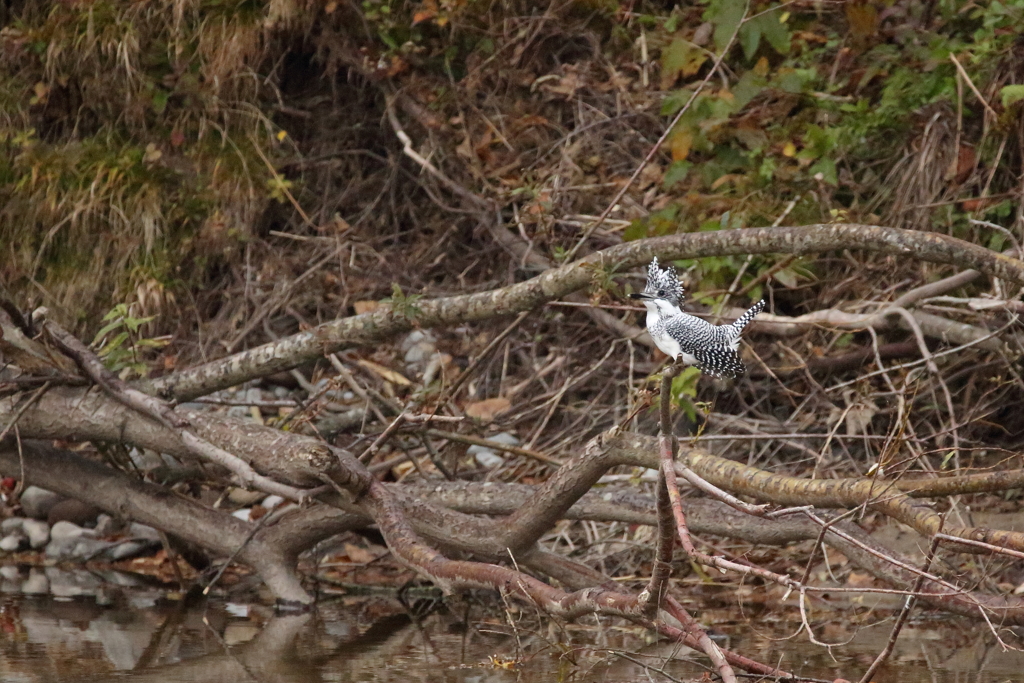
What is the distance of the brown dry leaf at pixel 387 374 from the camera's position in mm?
5887

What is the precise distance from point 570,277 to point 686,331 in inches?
22.9

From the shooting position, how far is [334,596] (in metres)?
5.03

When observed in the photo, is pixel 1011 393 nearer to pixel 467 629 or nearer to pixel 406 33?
pixel 467 629

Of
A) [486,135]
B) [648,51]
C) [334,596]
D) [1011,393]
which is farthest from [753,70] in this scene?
[334,596]

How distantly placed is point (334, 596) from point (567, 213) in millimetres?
2222

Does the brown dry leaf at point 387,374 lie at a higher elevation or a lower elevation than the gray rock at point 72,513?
higher

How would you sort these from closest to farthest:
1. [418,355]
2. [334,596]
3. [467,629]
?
[467,629]
[334,596]
[418,355]

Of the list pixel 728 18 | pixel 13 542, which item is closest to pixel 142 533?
pixel 13 542

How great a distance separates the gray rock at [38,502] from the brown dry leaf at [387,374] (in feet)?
5.16

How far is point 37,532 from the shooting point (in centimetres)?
570

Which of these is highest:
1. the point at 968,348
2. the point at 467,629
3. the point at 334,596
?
the point at 968,348

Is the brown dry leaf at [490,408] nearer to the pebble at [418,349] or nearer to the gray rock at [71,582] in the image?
the pebble at [418,349]

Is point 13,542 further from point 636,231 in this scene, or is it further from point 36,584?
point 636,231

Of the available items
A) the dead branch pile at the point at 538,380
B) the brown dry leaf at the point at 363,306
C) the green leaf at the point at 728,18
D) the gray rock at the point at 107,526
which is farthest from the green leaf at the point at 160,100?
the green leaf at the point at 728,18
